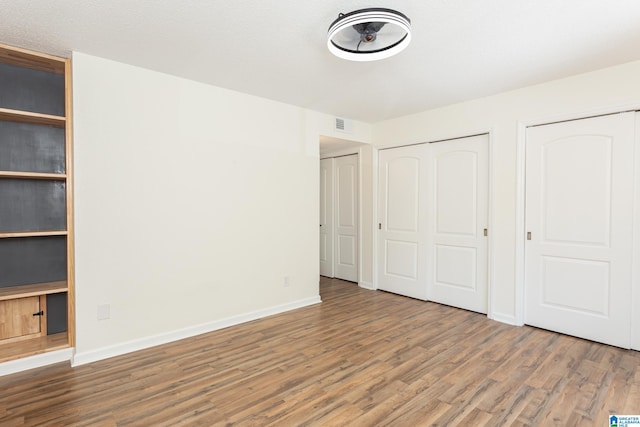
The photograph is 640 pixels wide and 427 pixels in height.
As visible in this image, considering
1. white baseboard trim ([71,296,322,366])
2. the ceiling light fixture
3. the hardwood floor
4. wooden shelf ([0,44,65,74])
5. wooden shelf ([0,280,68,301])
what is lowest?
the hardwood floor

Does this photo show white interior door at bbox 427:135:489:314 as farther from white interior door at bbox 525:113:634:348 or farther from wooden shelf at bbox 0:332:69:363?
wooden shelf at bbox 0:332:69:363

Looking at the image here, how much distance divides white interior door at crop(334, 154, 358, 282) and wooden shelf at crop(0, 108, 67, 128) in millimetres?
3868

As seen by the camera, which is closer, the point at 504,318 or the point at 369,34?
the point at 369,34

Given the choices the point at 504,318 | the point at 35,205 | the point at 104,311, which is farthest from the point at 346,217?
the point at 35,205

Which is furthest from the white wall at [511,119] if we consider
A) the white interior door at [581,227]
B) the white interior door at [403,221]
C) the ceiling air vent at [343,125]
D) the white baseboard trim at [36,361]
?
the white baseboard trim at [36,361]

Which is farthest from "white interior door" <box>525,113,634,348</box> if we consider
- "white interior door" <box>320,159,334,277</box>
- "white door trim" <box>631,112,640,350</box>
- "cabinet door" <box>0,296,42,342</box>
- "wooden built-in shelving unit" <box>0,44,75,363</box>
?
"cabinet door" <box>0,296,42,342</box>

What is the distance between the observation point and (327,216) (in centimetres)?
611

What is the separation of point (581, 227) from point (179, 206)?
396 centimetres

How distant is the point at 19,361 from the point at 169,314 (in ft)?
3.59

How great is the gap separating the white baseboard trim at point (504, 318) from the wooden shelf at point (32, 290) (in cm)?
427

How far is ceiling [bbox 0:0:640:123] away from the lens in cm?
209

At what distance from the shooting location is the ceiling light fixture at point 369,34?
1979 millimetres

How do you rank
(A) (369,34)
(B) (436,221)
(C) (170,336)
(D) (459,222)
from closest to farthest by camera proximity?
1. (A) (369,34)
2. (C) (170,336)
3. (D) (459,222)
4. (B) (436,221)

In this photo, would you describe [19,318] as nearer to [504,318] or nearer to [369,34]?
[369,34]
